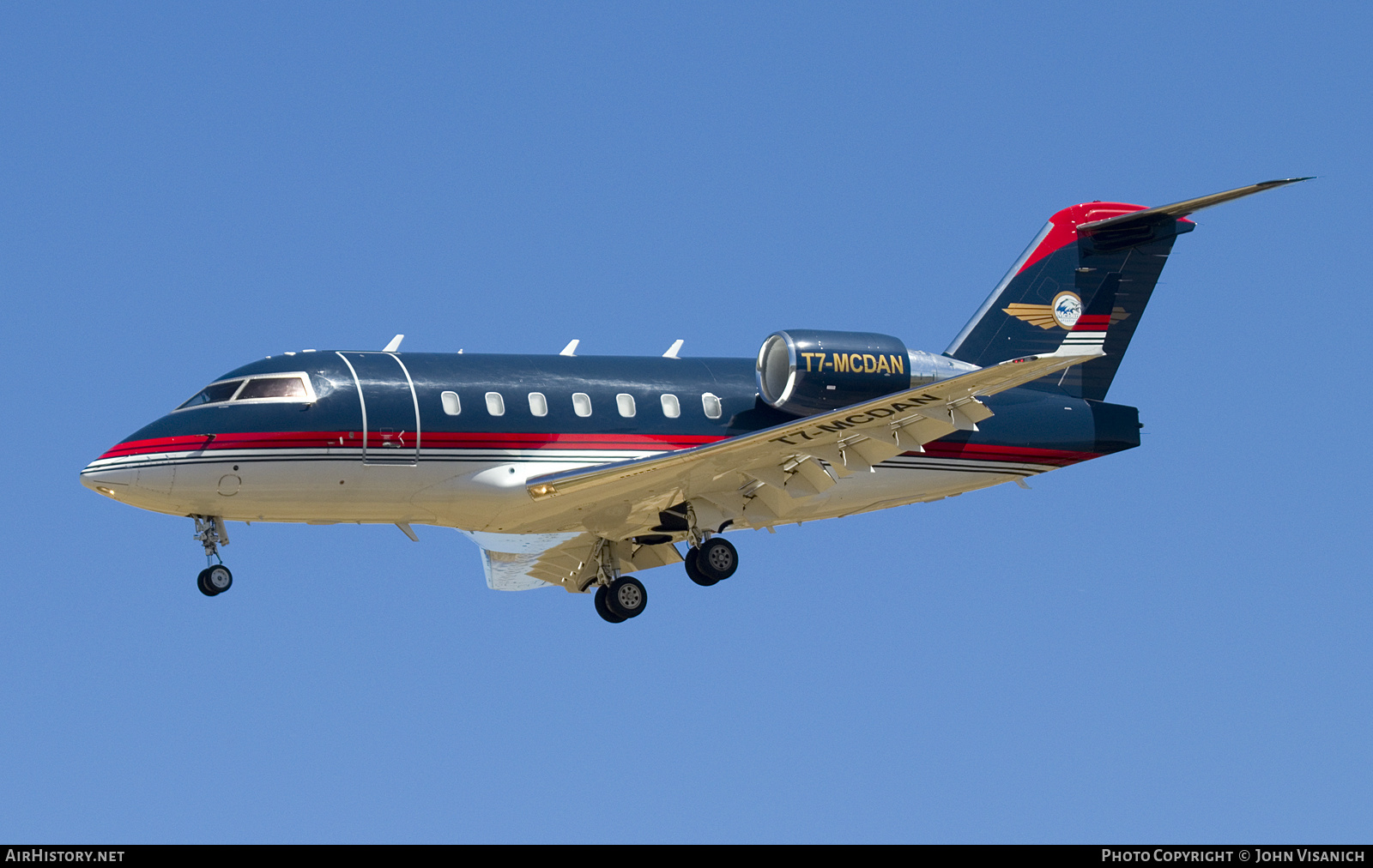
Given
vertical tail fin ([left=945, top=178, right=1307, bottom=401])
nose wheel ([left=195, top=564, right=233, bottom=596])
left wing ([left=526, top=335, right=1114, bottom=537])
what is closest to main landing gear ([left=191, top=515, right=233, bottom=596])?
nose wheel ([left=195, top=564, right=233, bottom=596])

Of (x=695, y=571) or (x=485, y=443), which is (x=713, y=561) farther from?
(x=485, y=443)

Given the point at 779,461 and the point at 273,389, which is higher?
the point at 273,389

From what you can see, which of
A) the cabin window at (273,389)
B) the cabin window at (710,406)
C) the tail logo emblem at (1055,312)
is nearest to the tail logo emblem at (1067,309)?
the tail logo emblem at (1055,312)

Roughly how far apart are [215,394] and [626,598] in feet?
23.4

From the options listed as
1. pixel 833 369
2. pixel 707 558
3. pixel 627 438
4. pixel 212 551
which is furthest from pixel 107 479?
pixel 833 369

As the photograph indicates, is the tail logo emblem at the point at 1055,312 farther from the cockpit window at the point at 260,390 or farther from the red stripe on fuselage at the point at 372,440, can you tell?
the cockpit window at the point at 260,390

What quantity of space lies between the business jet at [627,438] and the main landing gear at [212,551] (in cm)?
3

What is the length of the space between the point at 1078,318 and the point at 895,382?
203 inches

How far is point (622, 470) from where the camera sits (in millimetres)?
26719

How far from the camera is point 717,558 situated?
93.8 feet

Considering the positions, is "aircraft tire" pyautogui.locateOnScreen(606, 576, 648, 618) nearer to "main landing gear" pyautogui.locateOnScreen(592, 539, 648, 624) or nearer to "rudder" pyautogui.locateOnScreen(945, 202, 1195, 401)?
"main landing gear" pyautogui.locateOnScreen(592, 539, 648, 624)

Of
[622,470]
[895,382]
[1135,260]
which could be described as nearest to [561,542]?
[622,470]

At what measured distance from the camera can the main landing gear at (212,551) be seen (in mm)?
26625
